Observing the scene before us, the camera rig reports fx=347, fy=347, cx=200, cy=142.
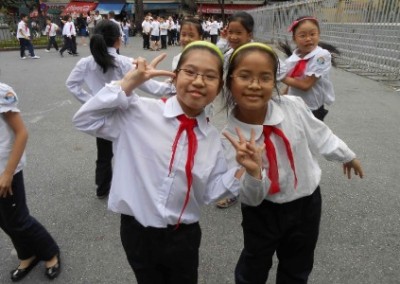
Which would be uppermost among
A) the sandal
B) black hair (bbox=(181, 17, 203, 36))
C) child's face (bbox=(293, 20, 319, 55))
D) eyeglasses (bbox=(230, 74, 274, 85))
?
black hair (bbox=(181, 17, 203, 36))

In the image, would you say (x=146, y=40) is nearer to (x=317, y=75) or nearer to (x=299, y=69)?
(x=299, y=69)

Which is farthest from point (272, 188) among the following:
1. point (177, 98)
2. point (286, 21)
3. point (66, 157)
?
point (286, 21)

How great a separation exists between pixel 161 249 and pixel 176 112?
62 cm

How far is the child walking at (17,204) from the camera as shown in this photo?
1.88m

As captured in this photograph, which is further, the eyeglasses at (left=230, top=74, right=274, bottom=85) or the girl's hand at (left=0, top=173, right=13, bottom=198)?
the girl's hand at (left=0, top=173, right=13, bottom=198)

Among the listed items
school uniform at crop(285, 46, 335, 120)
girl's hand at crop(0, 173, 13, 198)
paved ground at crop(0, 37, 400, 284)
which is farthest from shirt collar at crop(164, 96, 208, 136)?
school uniform at crop(285, 46, 335, 120)

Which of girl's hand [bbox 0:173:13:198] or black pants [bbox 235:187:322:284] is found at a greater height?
girl's hand [bbox 0:173:13:198]

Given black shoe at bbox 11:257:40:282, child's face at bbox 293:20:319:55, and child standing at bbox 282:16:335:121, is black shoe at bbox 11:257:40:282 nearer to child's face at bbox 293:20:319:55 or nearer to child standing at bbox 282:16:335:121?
child standing at bbox 282:16:335:121

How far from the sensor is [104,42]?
277 cm

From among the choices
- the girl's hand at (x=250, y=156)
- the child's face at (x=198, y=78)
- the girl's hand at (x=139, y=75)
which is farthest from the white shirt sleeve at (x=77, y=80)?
the girl's hand at (x=250, y=156)

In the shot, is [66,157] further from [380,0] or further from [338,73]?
[380,0]

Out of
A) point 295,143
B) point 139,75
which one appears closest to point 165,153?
point 139,75

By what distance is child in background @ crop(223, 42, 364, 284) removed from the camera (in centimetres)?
147

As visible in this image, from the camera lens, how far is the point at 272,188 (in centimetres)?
160
